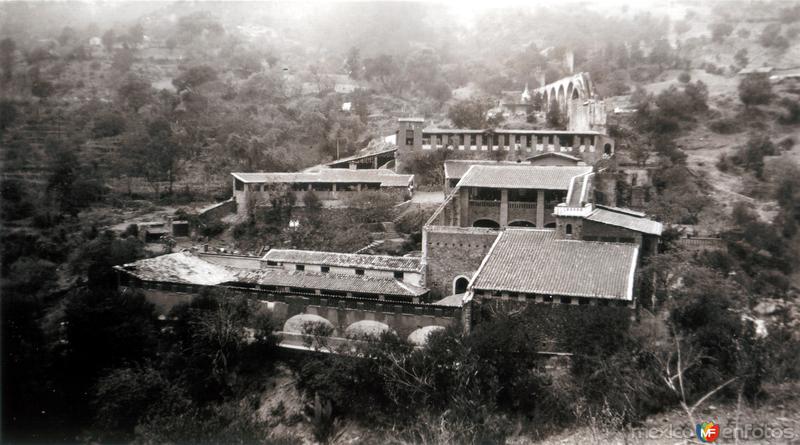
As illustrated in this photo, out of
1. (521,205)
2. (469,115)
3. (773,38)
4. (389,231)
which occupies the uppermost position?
(773,38)

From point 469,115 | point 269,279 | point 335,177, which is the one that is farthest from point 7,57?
point 269,279

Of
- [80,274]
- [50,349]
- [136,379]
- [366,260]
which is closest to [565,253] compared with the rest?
[366,260]

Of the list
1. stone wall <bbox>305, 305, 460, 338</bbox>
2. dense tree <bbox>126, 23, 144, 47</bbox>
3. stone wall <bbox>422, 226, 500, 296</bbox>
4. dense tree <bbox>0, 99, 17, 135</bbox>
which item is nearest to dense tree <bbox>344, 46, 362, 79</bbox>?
dense tree <bbox>126, 23, 144, 47</bbox>

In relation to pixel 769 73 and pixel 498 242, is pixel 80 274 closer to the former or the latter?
pixel 498 242

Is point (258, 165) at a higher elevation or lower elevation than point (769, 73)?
lower

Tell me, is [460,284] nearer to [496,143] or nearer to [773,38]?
[496,143]

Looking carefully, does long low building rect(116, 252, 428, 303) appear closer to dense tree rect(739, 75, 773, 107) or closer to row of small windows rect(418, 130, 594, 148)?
row of small windows rect(418, 130, 594, 148)
